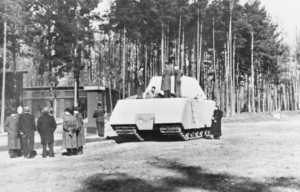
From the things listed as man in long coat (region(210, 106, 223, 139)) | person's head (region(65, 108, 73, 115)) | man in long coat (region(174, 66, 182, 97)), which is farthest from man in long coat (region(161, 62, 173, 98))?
person's head (region(65, 108, 73, 115))

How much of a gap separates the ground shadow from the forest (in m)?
18.4

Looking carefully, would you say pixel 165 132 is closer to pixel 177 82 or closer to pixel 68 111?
pixel 177 82

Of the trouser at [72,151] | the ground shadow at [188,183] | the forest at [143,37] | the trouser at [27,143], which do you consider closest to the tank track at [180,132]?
the trouser at [72,151]

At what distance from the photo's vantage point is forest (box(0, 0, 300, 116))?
98.0ft

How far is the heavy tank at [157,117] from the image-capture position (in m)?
13.9

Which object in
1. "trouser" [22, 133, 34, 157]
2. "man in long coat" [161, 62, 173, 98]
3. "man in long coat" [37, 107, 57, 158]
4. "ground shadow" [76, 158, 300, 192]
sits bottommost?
"ground shadow" [76, 158, 300, 192]

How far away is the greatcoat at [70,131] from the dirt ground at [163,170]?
1.32 feet

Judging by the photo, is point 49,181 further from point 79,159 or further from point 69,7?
point 69,7

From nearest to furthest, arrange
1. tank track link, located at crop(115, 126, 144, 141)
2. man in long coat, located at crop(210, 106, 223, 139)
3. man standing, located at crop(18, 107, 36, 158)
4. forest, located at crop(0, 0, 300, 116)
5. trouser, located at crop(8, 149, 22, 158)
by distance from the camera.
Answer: man standing, located at crop(18, 107, 36, 158), trouser, located at crop(8, 149, 22, 158), tank track link, located at crop(115, 126, 144, 141), man in long coat, located at crop(210, 106, 223, 139), forest, located at crop(0, 0, 300, 116)

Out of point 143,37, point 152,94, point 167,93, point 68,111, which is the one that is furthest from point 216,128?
point 143,37

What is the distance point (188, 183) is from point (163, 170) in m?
1.37

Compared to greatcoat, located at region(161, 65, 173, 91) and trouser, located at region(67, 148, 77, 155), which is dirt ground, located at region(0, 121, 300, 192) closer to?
trouser, located at region(67, 148, 77, 155)

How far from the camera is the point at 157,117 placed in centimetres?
1402

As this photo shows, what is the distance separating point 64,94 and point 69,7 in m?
12.4
